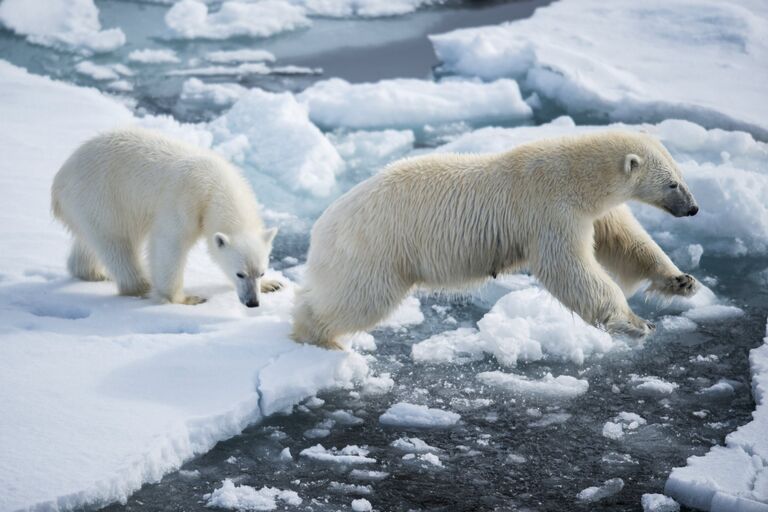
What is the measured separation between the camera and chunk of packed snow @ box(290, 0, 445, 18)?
13.6 metres

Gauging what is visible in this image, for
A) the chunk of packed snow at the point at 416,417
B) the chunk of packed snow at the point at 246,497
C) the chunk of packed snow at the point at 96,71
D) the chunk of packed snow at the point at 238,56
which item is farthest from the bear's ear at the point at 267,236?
the chunk of packed snow at the point at 238,56

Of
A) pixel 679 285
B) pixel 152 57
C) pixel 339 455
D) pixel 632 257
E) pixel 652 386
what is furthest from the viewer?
pixel 152 57

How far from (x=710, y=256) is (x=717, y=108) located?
9.17ft

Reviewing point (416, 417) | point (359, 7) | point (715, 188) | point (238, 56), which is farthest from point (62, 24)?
point (416, 417)

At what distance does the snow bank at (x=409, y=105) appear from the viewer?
959cm

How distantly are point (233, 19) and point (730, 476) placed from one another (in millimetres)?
10330

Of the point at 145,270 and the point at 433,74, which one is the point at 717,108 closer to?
the point at 433,74

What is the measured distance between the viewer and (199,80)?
35.5 feet

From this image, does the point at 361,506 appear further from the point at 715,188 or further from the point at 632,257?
the point at 715,188

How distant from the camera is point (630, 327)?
15.8 feet

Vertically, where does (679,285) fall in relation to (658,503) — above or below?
above

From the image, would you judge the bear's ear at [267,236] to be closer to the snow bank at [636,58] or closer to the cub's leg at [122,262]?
the cub's leg at [122,262]

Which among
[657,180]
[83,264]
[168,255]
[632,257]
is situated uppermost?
[657,180]

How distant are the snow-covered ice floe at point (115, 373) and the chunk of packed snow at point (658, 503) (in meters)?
1.70
